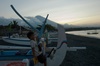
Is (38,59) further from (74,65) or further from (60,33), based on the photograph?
(74,65)

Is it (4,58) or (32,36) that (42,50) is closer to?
(32,36)

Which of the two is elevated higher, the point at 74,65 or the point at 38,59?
the point at 38,59

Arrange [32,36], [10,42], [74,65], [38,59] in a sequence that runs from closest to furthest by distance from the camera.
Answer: [32,36] → [38,59] → [74,65] → [10,42]

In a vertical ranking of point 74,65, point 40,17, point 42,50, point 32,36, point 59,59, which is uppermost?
point 40,17

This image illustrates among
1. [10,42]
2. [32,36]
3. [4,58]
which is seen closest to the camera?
[32,36]

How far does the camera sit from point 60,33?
26.6 ft

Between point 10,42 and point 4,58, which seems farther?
point 10,42

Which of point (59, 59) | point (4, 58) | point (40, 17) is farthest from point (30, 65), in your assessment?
point (40, 17)

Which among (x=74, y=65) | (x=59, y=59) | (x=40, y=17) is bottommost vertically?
(x=74, y=65)

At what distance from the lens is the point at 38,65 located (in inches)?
275

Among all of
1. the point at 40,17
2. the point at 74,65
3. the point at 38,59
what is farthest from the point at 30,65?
the point at 40,17

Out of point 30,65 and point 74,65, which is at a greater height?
point 30,65

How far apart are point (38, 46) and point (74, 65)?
450 centimetres

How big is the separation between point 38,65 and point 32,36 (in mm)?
1301
